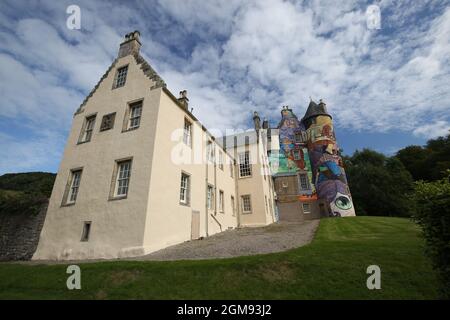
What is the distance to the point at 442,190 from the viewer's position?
4.50 meters

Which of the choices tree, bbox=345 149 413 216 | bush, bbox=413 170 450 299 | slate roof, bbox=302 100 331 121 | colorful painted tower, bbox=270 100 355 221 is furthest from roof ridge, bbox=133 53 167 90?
tree, bbox=345 149 413 216

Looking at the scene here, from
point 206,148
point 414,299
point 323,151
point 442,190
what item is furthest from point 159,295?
point 323,151

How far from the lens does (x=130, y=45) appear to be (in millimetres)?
16281

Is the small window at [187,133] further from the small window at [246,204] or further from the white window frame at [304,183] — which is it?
the white window frame at [304,183]

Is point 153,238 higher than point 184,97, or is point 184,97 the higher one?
point 184,97

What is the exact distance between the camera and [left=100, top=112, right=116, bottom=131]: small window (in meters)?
13.9

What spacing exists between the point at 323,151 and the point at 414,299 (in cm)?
3024

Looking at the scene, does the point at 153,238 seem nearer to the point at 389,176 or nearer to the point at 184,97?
the point at 184,97

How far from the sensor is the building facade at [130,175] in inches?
432

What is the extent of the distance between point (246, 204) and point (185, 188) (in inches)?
451

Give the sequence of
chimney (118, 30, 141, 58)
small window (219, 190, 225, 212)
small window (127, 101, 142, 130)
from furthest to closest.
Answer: small window (219, 190, 225, 212), chimney (118, 30, 141, 58), small window (127, 101, 142, 130)

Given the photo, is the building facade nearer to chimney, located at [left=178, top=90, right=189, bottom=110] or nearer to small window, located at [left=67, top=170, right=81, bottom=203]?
small window, located at [left=67, top=170, right=81, bottom=203]

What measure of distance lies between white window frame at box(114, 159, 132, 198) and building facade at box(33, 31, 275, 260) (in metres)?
0.05

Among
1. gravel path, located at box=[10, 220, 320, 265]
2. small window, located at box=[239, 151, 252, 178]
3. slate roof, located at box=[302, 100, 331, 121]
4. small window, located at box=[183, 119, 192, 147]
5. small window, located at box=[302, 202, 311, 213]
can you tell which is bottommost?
gravel path, located at box=[10, 220, 320, 265]
